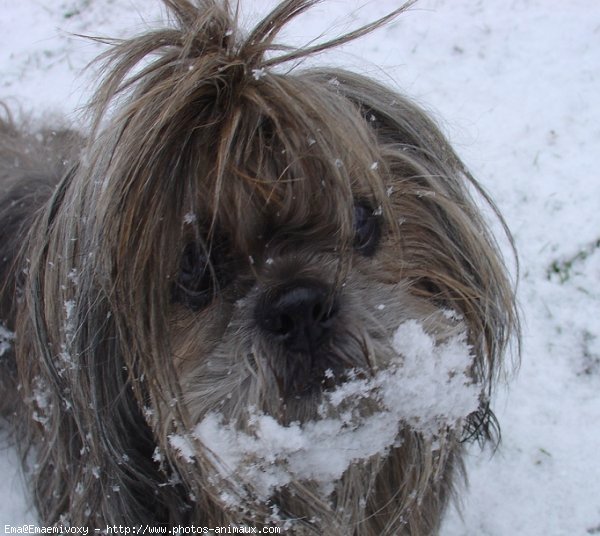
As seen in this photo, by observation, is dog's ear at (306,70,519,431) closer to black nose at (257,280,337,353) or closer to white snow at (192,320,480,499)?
white snow at (192,320,480,499)

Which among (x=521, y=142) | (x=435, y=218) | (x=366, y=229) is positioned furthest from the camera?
(x=521, y=142)

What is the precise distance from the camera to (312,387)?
1.46 metres

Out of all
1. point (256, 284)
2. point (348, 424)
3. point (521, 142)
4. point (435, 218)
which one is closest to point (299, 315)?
point (256, 284)

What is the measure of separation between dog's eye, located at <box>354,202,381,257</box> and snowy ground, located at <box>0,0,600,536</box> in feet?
1.80

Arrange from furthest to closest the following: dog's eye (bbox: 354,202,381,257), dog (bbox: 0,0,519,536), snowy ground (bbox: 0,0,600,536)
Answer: snowy ground (bbox: 0,0,600,536)
dog's eye (bbox: 354,202,381,257)
dog (bbox: 0,0,519,536)

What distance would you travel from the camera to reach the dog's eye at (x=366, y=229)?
156cm

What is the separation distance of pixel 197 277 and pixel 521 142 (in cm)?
239

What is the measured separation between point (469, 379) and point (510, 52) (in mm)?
2591

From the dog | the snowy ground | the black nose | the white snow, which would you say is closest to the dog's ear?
the dog

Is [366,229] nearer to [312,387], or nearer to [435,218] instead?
[435,218]

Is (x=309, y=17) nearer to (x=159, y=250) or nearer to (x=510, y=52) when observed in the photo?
(x=510, y=52)

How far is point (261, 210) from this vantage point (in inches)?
56.2

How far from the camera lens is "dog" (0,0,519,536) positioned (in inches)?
53.6

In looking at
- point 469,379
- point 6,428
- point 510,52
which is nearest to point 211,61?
point 469,379
